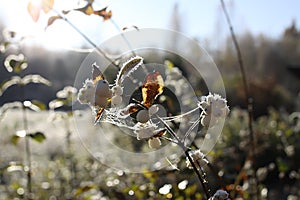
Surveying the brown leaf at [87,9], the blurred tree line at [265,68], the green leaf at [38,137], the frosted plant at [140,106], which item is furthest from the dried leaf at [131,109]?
the blurred tree line at [265,68]

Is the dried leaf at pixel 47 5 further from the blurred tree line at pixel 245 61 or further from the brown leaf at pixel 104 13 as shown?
the blurred tree line at pixel 245 61

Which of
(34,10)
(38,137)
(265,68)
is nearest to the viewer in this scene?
(34,10)

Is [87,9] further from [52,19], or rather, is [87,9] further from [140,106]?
[140,106]

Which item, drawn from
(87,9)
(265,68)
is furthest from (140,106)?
(265,68)

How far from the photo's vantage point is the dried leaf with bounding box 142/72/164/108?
681 millimetres

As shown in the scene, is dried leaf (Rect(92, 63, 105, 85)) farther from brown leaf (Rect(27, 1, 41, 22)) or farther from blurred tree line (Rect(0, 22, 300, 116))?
blurred tree line (Rect(0, 22, 300, 116))

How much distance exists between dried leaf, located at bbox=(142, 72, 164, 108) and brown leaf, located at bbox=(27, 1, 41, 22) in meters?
0.40

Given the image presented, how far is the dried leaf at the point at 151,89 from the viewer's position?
681mm

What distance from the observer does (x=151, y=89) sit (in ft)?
2.27

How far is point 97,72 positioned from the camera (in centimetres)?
66

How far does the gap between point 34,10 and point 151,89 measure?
44 cm

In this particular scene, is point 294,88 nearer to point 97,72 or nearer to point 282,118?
point 282,118

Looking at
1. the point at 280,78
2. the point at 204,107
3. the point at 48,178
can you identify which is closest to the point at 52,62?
the point at 280,78

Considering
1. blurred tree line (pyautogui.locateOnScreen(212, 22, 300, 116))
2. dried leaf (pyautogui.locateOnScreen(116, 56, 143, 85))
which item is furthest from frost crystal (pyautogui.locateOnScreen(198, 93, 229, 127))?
blurred tree line (pyautogui.locateOnScreen(212, 22, 300, 116))
